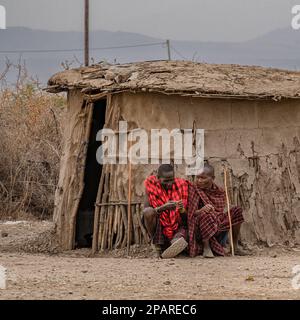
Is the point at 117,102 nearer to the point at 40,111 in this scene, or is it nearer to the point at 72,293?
the point at 72,293

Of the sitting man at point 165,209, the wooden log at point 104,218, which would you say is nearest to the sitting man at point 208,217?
the sitting man at point 165,209

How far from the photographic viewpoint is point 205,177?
1137 centimetres

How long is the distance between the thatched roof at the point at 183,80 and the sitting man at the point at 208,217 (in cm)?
93

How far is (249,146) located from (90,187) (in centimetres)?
250

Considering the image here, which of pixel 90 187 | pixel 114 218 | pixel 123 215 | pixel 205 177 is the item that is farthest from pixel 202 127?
pixel 90 187

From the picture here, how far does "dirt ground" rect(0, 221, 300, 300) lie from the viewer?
8539mm

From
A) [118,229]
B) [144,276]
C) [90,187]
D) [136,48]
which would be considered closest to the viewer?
[144,276]

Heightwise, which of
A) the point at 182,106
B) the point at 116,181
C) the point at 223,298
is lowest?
the point at 223,298

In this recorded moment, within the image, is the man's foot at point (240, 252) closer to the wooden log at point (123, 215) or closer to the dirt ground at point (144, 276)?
the dirt ground at point (144, 276)

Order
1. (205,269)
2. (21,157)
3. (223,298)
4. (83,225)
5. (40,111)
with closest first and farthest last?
(223,298) < (205,269) < (83,225) < (21,157) < (40,111)

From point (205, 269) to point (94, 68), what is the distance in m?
3.34

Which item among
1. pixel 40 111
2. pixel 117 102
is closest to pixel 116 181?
pixel 117 102

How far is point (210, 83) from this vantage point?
38.2ft

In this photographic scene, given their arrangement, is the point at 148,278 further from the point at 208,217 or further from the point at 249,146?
the point at 249,146
